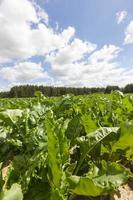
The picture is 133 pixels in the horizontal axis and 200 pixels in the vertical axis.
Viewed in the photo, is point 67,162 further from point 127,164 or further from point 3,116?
point 127,164

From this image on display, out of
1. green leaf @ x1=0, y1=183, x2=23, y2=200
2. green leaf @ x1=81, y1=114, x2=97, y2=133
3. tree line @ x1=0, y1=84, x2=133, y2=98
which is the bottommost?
tree line @ x1=0, y1=84, x2=133, y2=98

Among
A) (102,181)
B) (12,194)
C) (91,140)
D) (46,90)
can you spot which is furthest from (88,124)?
(46,90)

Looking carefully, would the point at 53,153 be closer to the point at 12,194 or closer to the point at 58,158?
the point at 58,158

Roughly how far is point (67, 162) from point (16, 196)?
588 millimetres

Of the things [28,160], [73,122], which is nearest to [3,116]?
[73,122]

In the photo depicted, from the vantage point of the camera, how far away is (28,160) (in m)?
1.81

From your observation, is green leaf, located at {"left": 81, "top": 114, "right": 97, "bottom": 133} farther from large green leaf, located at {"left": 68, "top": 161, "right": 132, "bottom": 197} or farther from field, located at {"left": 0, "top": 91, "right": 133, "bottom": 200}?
large green leaf, located at {"left": 68, "top": 161, "right": 132, "bottom": 197}

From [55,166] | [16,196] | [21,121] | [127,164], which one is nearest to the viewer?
[16,196]

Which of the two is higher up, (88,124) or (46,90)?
(88,124)

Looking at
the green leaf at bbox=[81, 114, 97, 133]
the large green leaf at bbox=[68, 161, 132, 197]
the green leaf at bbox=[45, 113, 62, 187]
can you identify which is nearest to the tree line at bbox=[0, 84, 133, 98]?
the green leaf at bbox=[81, 114, 97, 133]

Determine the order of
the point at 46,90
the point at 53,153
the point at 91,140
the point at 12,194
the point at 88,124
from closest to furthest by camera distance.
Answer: the point at 12,194, the point at 53,153, the point at 91,140, the point at 88,124, the point at 46,90

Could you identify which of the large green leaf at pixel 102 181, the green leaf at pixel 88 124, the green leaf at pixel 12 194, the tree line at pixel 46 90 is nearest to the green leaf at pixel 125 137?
the green leaf at pixel 88 124

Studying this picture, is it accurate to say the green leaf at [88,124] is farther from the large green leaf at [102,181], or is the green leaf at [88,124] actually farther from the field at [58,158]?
the large green leaf at [102,181]

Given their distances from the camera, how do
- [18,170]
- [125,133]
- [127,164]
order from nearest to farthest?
[18,170]
[125,133]
[127,164]
